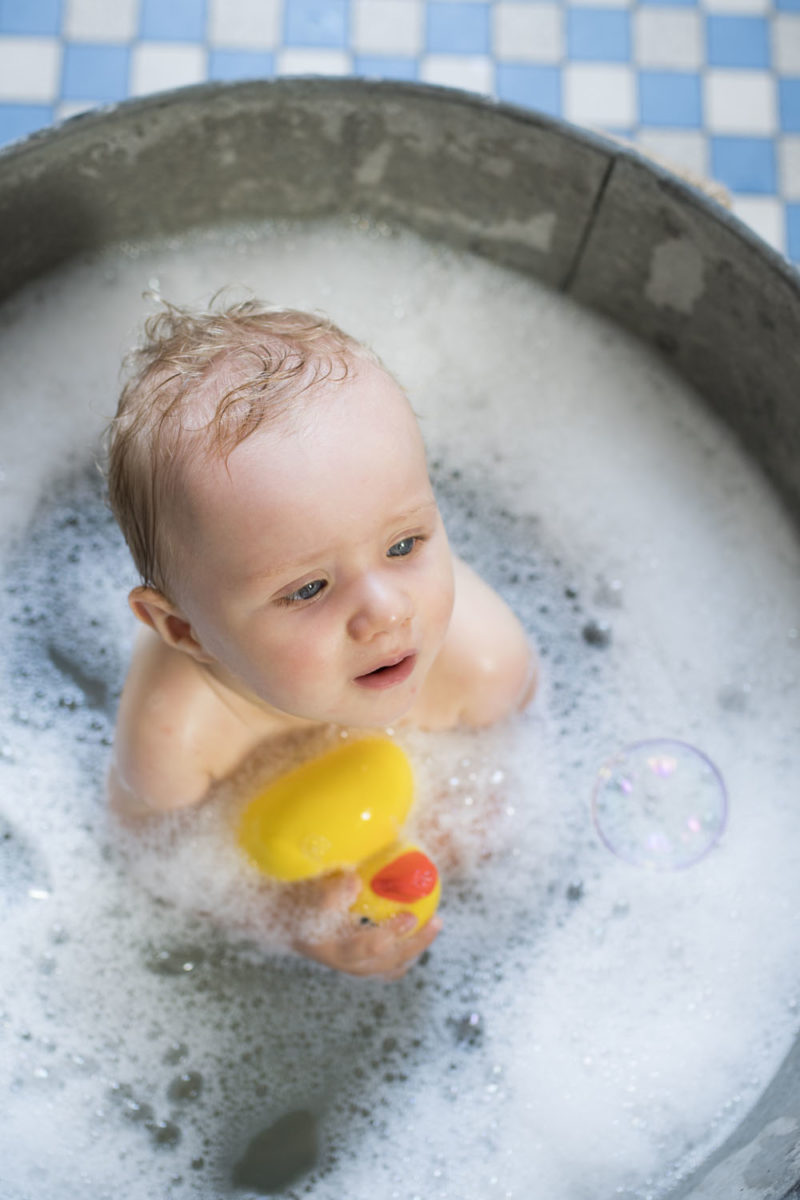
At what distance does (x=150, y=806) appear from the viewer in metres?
1.00

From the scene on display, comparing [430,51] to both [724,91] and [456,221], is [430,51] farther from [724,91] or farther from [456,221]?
[456,221]

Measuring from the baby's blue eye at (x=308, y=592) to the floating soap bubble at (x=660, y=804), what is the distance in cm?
37

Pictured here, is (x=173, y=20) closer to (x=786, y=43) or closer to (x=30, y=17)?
(x=30, y=17)

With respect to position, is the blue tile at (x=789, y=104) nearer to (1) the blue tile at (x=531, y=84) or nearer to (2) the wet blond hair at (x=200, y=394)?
(1) the blue tile at (x=531, y=84)

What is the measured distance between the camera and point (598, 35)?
1.57m

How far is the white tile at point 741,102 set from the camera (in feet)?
5.09

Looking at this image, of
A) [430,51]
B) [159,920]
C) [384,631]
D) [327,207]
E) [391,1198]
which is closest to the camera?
[384,631]

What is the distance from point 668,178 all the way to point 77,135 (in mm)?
453

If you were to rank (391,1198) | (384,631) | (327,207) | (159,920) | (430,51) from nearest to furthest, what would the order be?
(384,631)
(391,1198)
(159,920)
(327,207)
(430,51)

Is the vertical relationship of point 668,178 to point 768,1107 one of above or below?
above

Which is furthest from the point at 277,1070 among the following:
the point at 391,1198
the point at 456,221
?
the point at 456,221

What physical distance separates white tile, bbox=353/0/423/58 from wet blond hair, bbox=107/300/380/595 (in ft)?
2.81

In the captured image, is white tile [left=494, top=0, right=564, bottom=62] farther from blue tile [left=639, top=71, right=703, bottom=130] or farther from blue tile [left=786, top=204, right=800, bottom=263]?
blue tile [left=786, top=204, right=800, bottom=263]

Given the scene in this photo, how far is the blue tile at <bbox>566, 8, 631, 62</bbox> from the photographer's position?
156cm
